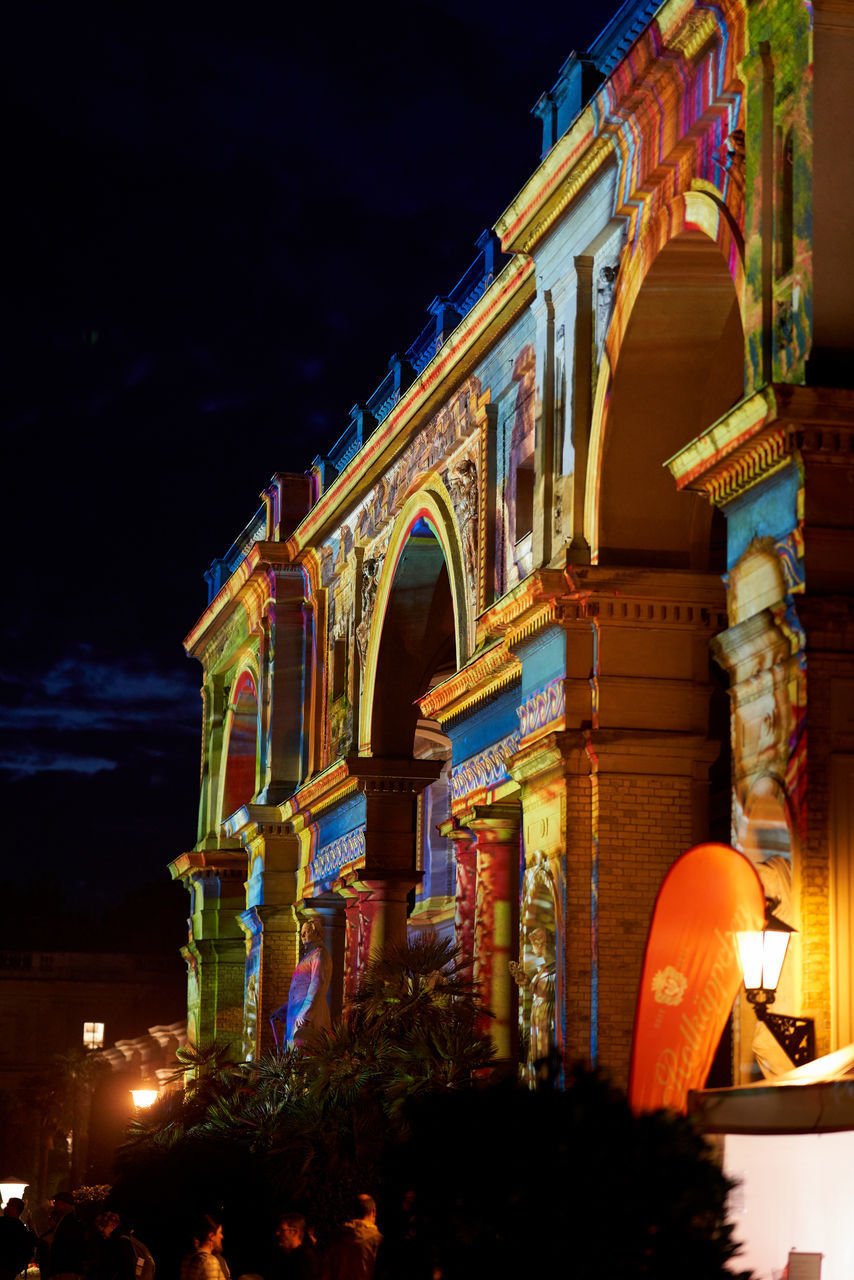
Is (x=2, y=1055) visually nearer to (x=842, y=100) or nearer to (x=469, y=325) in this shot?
(x=469, y=325)

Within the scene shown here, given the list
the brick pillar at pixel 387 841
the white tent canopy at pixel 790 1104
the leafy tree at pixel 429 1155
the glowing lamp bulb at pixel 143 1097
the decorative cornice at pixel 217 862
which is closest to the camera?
the leafy tree at pixel 429 1155

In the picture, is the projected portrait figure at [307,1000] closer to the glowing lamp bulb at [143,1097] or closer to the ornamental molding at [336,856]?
the ornamental molding at [336,856]

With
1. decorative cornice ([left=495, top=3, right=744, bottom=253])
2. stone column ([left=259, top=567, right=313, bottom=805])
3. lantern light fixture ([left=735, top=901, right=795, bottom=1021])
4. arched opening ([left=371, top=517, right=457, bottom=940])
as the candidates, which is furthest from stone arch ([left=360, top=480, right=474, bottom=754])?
lantern light fixture ([left=735, top=901, right=795, bottom=1021])

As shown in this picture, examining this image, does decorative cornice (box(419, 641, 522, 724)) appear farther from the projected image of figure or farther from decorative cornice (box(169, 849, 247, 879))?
decorative cornice (box(169, 849, 247, 879))

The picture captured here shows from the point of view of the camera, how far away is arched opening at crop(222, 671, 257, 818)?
4484 cm

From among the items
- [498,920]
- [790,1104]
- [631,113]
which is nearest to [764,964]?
[790,1104]

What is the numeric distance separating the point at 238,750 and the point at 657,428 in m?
27.3

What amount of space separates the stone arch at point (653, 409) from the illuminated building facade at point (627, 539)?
3 cm

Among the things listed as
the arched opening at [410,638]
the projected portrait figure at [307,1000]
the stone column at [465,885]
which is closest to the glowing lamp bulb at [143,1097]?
the projected portrait figure at [307,1000]

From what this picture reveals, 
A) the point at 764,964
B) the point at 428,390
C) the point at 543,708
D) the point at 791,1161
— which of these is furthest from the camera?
the point at 428,390

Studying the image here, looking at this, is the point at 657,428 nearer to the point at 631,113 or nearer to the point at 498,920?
the point at 631,113

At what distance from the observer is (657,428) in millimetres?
19453

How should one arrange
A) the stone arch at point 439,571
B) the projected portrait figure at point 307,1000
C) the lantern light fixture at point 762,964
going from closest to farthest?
1. the lantern light fixture at point 762,964
2. the stone arch at point 439,571
3. the projected portrait figure at point 307,1000

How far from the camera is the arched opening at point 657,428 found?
62.9 feet
